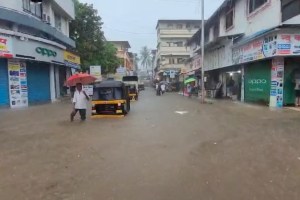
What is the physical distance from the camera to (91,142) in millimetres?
10008

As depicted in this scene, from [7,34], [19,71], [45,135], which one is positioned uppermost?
[7,34]

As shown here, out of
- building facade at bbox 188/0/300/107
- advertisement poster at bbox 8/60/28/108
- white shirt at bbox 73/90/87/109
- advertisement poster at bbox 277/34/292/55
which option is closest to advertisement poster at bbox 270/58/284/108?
building facade at bbox 188/0/300/107

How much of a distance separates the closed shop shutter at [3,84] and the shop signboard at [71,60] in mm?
8816

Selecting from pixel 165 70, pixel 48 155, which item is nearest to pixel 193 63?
pixel 165 70

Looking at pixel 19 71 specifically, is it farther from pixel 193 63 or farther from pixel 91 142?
pixel 193 63

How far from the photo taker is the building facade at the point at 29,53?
21641mm

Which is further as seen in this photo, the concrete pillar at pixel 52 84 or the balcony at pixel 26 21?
the concrete pillar at pixel 52 84

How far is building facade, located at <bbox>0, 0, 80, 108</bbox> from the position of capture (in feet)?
71.0

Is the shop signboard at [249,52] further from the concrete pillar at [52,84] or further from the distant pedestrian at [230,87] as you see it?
the concrete pillar at [52,84]

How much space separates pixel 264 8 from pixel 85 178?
17.9m

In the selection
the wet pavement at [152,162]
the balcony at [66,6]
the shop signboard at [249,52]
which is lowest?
the wet pavement at [152,162]

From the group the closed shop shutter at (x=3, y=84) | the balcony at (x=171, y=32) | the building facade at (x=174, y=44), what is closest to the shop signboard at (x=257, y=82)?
the closed shop shutter at (x=3, y=84)

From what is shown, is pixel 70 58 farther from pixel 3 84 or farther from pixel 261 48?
pixel 261 48

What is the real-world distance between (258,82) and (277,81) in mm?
2988
